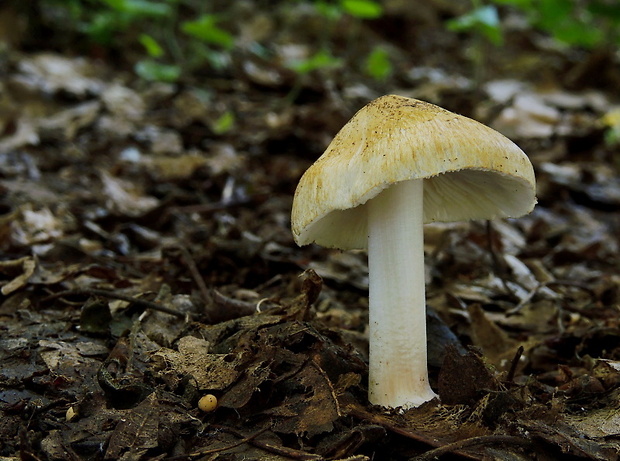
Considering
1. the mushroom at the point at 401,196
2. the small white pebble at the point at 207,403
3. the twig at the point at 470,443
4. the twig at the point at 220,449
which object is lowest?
the twig at the point at 220,449

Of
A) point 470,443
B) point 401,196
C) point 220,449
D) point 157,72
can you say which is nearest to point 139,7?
point 157,72

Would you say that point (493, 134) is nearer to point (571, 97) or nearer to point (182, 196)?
point (182, 196)

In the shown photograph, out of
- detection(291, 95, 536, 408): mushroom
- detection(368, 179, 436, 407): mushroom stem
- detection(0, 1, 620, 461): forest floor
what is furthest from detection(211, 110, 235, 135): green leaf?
detection(368, 179, 436, 407): mushroom stem

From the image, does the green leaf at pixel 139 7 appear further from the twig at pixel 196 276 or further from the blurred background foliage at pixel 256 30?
the twig at pixel 196 276

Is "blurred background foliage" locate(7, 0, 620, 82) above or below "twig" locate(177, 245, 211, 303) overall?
above

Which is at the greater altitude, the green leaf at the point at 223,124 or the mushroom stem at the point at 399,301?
the mushroom stem at the point at 399,301

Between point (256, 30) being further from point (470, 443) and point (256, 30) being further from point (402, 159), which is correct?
point (470, 443)

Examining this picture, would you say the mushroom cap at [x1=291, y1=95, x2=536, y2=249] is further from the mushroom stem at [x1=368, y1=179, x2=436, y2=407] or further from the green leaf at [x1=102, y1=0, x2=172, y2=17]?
the green leaf at [x1=102, y1=0, x2=172, y2=17]

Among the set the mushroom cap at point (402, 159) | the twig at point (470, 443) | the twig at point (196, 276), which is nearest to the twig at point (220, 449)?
the twig at point (470, 443)
